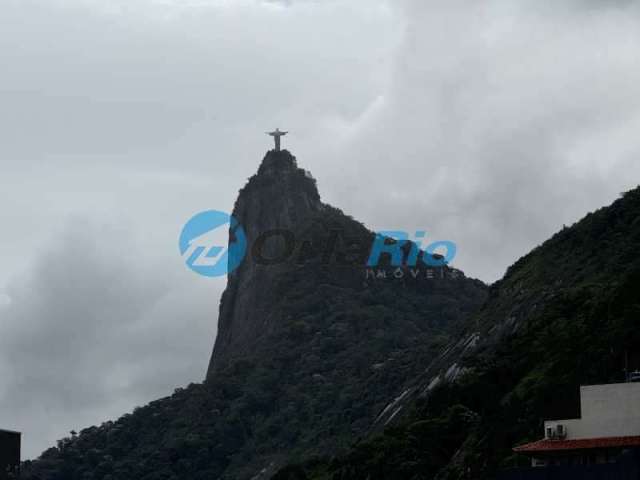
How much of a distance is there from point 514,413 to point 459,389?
25.6m

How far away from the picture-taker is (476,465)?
13238cm

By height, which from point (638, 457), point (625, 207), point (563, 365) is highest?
point (625, 207)

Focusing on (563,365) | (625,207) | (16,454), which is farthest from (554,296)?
(16,454)

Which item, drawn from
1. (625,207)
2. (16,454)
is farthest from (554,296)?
(16,454)

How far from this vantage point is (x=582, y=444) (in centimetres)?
9494

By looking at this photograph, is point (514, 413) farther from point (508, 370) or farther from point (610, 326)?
point (508, 370)

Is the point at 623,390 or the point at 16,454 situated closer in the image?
the point at 623,390

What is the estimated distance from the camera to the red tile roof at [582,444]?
92.4 m

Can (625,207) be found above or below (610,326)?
above

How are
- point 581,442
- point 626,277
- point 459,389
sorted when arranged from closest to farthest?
point 581,442, point 626,277, point 459,389

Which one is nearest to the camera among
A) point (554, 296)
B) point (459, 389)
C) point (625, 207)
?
point (459, 389)

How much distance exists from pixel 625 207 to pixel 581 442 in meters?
97.9

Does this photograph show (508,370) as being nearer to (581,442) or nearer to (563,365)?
(563,365)

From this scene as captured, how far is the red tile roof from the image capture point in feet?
303
